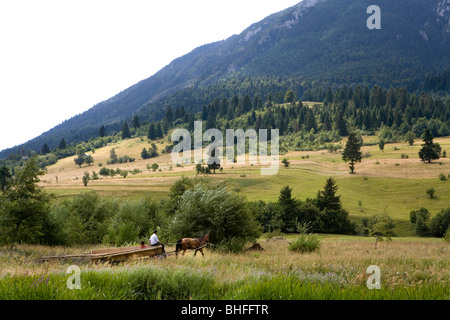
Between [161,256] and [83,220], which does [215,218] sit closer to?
[161,256]

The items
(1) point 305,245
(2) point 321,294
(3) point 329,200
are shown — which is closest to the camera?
(2) point 321,294

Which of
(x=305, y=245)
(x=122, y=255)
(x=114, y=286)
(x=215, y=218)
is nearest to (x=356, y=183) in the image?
(x=305, y=245)

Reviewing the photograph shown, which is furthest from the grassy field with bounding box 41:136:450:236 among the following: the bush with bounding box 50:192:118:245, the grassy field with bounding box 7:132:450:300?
the bush with bounding box 50:192:118:245

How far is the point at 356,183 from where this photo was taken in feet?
297

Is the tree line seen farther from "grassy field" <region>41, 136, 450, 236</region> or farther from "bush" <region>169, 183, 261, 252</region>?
"grassy field" <region>41, 136, 450, 236</region>

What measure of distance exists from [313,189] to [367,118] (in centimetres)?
10626

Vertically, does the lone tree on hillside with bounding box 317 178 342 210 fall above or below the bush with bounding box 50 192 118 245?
below

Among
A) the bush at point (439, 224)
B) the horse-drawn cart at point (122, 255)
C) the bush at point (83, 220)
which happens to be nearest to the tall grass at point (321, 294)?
the horse-drawn cart at point (122, 255)

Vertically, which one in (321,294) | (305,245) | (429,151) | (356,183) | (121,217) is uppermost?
(429,151)

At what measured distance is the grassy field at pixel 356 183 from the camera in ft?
235

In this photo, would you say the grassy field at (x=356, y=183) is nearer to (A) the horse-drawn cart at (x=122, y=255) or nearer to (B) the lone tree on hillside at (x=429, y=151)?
(B) the lone tree on hillside at (x=429, y=151)

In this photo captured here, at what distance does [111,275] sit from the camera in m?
6.79

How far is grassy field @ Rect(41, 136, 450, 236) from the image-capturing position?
71.6m
